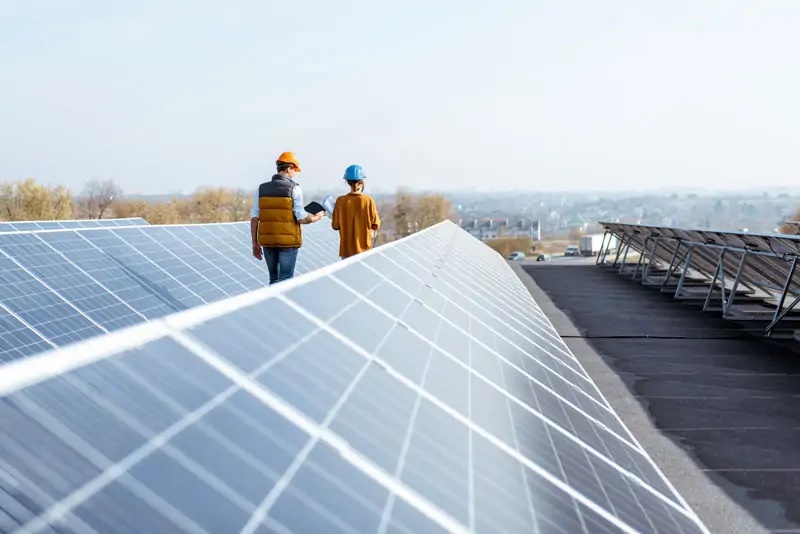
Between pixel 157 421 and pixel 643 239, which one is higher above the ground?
pixel 157 421

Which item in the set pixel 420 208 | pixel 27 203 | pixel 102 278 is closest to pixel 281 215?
pixel 102 278

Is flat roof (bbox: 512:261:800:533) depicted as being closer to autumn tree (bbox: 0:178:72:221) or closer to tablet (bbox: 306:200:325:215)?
tablet (bbox: 306:200:325:215)

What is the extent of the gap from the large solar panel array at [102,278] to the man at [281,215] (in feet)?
10.5

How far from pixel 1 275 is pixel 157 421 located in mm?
11536

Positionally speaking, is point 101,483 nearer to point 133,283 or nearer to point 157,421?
point 157,421

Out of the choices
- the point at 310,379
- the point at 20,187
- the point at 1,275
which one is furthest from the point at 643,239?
the point at 20,187

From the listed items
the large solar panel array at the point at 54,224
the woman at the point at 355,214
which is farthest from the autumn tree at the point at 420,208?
the woman at the point at 355,214

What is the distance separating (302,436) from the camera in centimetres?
298

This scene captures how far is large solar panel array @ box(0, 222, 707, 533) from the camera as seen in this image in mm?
2146

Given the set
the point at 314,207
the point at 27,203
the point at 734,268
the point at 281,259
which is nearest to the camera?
the point at 281,259

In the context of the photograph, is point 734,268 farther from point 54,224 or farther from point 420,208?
point 420,208

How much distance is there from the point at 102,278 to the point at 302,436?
13004 mm

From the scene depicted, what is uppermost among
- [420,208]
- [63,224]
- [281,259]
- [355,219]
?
[355,219]

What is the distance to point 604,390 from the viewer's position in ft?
34.4
